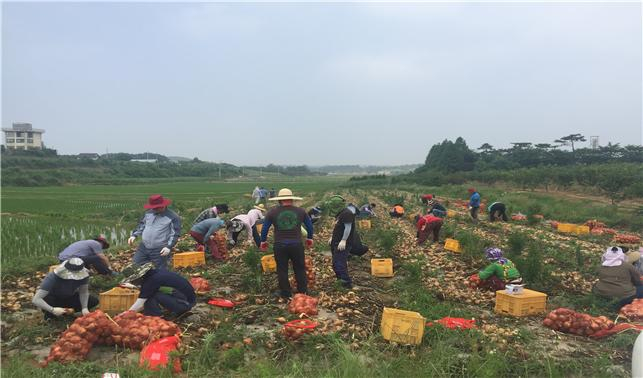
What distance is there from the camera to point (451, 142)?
6969 cm

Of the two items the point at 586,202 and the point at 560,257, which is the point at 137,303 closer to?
the point at 560,257

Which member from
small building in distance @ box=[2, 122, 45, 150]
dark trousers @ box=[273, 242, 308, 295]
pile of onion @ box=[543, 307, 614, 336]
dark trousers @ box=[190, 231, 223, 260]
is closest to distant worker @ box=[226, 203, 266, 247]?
dark trousers @ box=[190, 231, 223, 260]

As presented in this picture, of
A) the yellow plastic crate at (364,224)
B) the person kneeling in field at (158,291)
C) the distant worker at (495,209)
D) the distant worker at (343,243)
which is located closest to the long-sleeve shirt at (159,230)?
the person kneeling in field at (158,291)

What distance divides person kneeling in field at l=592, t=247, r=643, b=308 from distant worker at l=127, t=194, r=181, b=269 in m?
6.33

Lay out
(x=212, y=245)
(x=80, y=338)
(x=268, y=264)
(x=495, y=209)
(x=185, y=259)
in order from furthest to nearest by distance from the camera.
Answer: (x=495, y=209), (x=212, y=245), (x=185, y=259), (x=268, y=264), (x=80, y=338)

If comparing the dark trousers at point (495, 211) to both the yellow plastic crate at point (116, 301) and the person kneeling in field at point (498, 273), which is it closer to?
the person kneeling in field at point (498, 273)

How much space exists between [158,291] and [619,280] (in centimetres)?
631

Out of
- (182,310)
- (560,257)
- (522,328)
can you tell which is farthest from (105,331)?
(560,257)

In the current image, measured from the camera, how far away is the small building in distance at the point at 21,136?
92.6 meters

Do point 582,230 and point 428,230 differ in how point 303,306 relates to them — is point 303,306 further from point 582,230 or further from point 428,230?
point 582,230

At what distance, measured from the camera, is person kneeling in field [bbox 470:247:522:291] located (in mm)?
6934

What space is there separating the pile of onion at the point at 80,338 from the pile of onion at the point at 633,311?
248 inches

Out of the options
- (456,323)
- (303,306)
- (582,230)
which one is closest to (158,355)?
(303,306)

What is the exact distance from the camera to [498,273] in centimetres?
695
